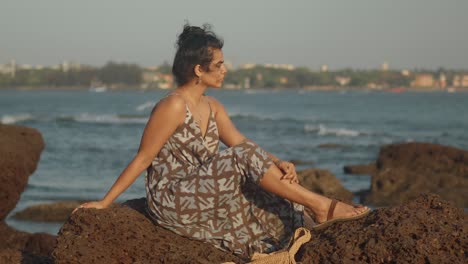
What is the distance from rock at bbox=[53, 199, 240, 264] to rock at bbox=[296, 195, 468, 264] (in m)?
0.65

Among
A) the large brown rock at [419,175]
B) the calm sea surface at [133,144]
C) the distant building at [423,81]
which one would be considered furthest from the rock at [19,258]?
the distant building at [423,81]

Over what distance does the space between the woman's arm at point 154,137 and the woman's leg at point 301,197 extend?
709mm

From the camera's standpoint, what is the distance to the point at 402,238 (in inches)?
177

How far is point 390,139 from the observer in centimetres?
3838

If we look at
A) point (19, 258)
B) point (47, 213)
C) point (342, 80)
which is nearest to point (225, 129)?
point (19, 258)

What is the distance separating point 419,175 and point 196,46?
33.6ft

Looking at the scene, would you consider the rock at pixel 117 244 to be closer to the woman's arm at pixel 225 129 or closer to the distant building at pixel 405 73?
the woman's arm at pixel 225 129

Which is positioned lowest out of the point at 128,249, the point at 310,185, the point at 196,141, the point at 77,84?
the point at 77,84

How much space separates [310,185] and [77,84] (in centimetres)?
15303

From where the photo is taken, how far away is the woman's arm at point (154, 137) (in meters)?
5.36

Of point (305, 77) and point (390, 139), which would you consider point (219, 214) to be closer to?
point (390, 139)

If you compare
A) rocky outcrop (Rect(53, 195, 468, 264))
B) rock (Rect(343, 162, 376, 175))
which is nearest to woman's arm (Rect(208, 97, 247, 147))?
rocky outcrop (Rect(53, 195, 468, 264))

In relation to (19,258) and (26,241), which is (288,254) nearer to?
(19,258)

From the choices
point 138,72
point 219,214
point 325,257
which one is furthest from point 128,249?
point 138,72
